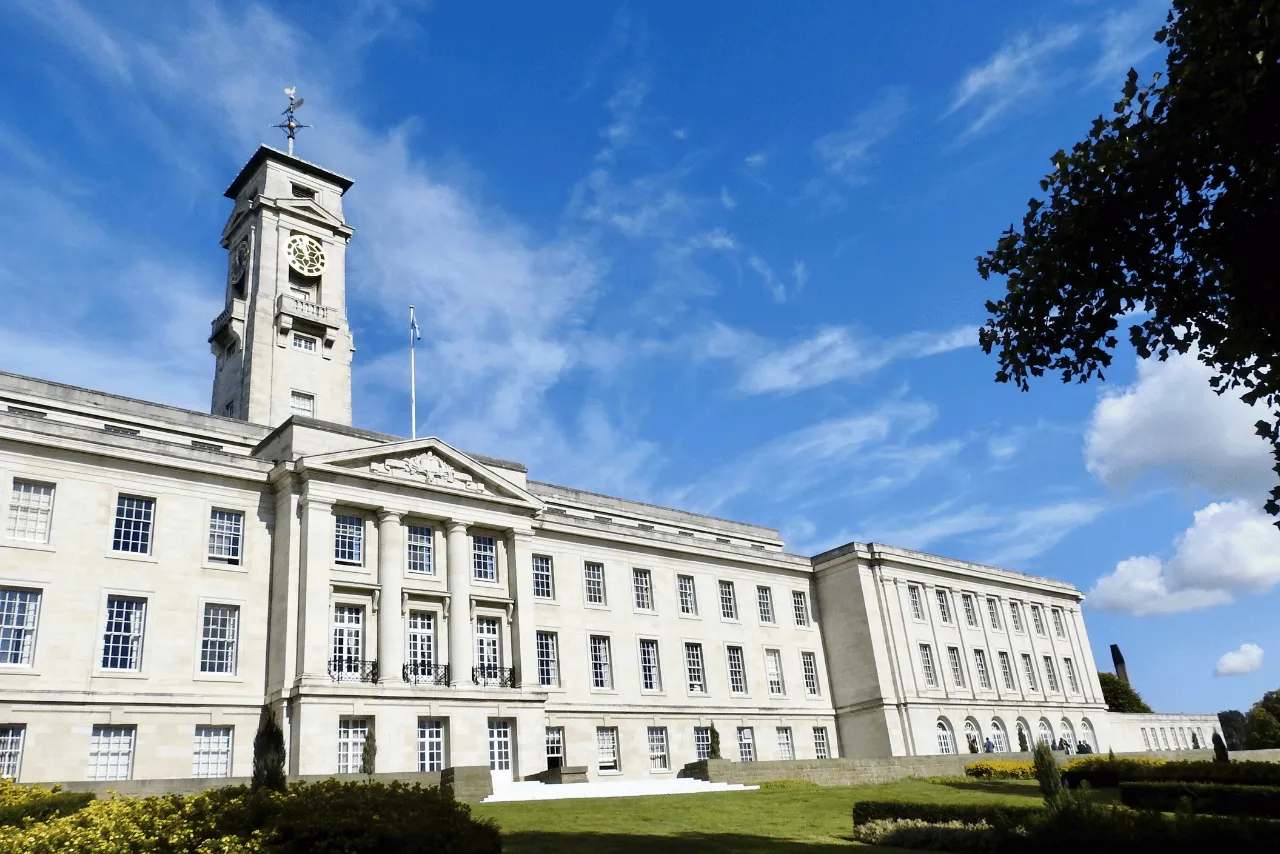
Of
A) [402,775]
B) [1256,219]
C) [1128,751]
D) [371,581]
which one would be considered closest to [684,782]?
[402,775]

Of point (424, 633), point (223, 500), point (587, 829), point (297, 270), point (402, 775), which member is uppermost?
point (297, 270)

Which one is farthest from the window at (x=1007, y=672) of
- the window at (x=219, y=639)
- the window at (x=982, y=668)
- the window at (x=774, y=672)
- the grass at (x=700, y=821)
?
the window at (x=219, y=639)

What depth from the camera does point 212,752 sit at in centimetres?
3475

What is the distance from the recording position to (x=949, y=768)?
1823 inches

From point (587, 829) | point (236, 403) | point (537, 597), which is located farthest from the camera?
point (236, 403)

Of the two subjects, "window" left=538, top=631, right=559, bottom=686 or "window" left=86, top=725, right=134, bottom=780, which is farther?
"window" left=538, top=631, right=559, bottom=686

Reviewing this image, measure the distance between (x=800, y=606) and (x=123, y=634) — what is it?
37.4 meters

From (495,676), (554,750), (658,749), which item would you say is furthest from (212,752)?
(658,749)

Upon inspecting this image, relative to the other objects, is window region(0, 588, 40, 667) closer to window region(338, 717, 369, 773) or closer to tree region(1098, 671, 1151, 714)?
window region(338, 717, 369, 773)

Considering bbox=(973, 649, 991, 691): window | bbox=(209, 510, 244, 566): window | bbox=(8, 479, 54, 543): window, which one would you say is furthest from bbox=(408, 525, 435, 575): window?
bbox=(973, 649, 991, 691): window

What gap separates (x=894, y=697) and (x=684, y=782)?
872 inches

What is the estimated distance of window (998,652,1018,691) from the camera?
2516 inches

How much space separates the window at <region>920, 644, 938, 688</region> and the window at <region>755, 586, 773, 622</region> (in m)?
9.91

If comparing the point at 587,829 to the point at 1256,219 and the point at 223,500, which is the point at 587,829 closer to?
the point at 1256,219
